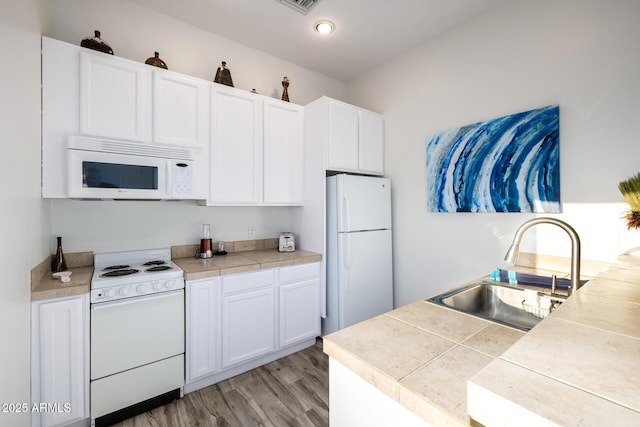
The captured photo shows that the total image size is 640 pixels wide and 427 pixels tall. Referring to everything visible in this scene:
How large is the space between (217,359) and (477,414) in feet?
6.91

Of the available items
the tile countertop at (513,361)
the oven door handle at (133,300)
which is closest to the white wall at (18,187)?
the oven door handle at (133,300)

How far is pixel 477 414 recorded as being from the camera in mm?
472

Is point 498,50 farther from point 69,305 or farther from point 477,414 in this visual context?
point 69,305

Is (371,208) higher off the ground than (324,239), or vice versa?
(371,208)

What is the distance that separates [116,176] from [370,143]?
228 centimetres

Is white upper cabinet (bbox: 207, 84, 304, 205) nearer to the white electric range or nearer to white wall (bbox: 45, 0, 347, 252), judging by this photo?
white wall (bbox: 45, 0, 347, 252)

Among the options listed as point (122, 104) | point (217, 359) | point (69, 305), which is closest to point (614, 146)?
point (217, 359)

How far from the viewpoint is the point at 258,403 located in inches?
77.3

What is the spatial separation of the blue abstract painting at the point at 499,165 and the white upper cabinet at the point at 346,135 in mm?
594

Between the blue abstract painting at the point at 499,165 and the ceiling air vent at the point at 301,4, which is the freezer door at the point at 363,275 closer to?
the blue abstract painting at the point at 499,165

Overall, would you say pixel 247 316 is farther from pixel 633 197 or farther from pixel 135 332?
pixel 633 197

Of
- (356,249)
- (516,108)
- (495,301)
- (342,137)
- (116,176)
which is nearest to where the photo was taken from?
(495,301)

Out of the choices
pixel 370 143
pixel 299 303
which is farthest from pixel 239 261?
pixel 370 143

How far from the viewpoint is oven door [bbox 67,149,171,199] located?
181cm
